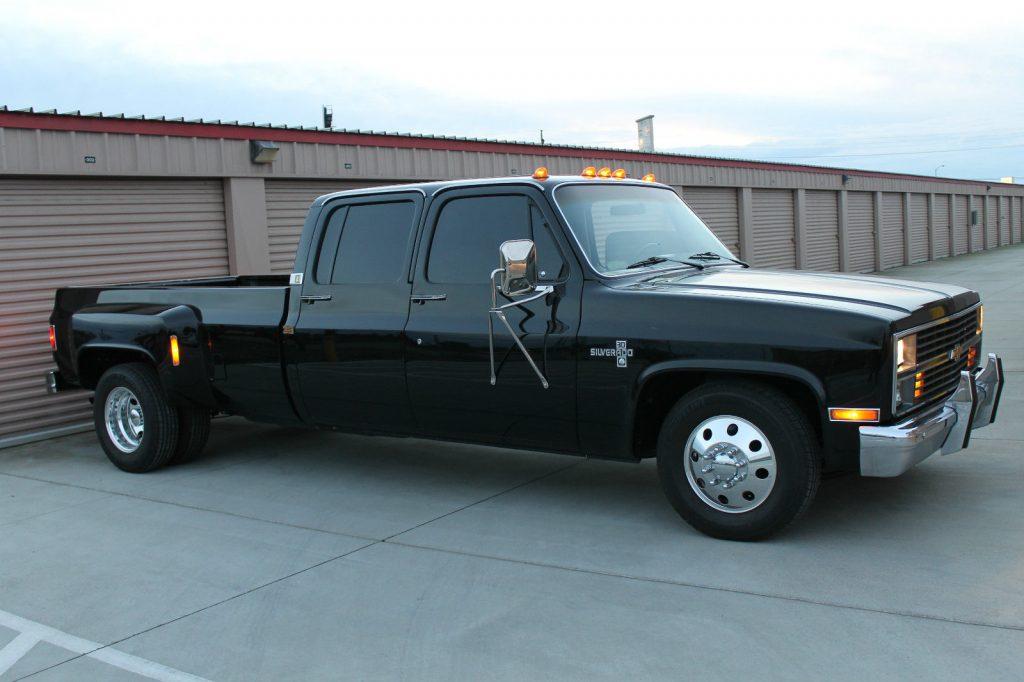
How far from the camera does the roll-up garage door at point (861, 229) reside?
29906 mm

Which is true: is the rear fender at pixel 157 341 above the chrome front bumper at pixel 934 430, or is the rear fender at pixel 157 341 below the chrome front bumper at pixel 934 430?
above

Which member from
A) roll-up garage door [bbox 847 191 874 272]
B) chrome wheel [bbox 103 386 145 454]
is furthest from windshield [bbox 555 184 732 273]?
roll-up garage door [bbox 847 191 874 272]

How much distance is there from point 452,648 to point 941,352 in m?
3.02

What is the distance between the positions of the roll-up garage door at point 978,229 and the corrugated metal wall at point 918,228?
304 inches

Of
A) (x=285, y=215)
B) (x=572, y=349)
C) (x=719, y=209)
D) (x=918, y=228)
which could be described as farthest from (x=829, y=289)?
(x=918, y=228)

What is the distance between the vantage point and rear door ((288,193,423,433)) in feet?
20.4

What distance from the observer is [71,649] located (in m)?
4.20

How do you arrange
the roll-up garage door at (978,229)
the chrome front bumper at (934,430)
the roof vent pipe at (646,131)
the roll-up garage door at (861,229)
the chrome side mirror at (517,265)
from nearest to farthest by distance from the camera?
the chrome front bumper at (934,430) → the chrome side mirror at (517,265) → the roof vent pipe at (646,131) → the roll-up garage door at (861,229) → the roll-up garage door at (978,229)

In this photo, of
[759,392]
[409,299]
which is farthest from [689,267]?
[409,299]

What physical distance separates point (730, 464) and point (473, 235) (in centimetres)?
213

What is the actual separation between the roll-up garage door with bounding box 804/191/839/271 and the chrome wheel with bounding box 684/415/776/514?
886 inches

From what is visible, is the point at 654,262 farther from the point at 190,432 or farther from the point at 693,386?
the point at 190,432

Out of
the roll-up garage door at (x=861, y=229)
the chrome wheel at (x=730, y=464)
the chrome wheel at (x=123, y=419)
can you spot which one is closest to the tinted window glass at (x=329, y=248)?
the chrome wheel at (x=123, y=419)

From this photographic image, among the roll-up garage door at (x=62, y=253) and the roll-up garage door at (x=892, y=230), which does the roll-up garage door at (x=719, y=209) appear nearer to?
the roll-up garage door at (x=892, y=230)
